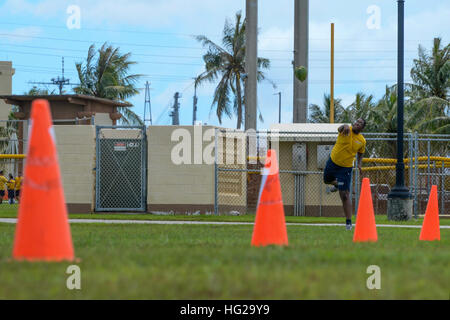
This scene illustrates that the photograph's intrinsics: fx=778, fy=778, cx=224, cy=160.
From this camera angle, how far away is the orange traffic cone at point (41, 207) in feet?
18.2

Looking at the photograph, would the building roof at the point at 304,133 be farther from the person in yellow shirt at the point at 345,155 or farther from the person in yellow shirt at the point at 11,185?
the person in yellow shirt at the point at 11,185

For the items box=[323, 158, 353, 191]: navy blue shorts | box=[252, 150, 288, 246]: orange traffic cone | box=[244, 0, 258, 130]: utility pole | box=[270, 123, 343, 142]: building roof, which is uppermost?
box=[244, 0, 258, 130]: utility pole

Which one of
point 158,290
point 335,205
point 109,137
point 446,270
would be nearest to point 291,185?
point 335,205

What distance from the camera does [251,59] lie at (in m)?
23.5

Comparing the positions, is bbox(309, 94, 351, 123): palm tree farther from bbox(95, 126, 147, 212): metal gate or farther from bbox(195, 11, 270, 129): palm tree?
bbox(95, 126, 147, 212): metal gate

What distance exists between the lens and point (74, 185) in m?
20.9

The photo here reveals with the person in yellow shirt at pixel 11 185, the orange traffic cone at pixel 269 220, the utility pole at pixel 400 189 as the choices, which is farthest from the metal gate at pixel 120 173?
the orange traffic cone at pixel 269 220

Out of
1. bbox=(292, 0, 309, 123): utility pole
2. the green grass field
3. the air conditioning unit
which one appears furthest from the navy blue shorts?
bbox=(292, 0, 309, 123): utility pole

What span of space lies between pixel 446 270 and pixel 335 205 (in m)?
16.1

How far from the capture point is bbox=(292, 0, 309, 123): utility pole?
25584 mm

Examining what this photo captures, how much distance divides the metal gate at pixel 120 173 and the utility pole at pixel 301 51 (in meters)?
6.78

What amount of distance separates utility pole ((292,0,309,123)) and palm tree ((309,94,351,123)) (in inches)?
1115

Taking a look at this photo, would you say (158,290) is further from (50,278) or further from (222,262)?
(222,262)

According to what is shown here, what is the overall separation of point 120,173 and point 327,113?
130ft
